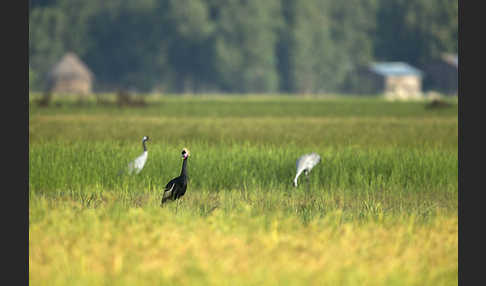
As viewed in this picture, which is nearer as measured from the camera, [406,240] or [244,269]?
[244,269]

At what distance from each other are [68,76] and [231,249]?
8575cm

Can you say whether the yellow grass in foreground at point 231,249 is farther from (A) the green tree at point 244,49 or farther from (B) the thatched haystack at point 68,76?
(B) the thatched haystack at point 68,76

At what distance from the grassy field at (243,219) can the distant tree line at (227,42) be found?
7754 cm

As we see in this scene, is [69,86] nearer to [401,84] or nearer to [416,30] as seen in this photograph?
[401,84]

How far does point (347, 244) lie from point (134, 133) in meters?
14.3

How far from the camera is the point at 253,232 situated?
7.85m

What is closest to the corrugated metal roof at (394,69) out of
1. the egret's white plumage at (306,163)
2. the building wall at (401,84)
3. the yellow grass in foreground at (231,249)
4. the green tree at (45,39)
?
the building wall at (401,84)

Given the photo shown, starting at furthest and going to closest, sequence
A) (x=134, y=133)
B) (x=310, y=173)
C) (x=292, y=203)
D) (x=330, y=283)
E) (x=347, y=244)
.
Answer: (x=134, y=133) < (x=310, y=173) < (x=292, y=203) < (x=347, y=244) < (x=330, y=283)

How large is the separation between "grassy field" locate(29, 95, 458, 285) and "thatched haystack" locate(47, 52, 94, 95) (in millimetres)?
77361

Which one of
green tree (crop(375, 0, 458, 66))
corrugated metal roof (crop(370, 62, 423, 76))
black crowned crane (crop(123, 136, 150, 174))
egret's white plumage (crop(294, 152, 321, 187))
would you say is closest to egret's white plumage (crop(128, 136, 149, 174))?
black crowned crane (crop(123, 136, 150, 174))

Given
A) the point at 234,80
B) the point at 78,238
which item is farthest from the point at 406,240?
the point at 234,80

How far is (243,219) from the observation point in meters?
8.38

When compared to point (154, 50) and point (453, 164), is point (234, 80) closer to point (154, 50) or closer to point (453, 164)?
point (154, 50)

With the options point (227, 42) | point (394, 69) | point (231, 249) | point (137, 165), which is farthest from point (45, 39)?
point (231, 249)
